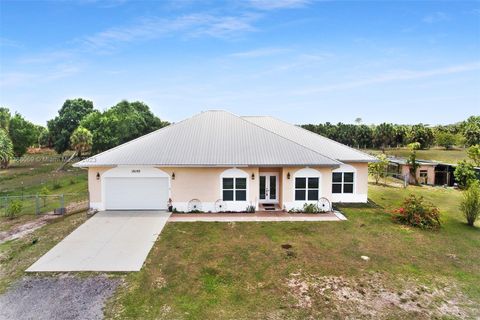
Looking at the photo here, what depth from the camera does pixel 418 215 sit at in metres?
13.7

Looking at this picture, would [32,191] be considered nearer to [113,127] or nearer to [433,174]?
[113,127]

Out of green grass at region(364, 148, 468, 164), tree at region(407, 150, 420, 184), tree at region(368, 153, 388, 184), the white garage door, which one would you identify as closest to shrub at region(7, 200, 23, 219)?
the white garage door

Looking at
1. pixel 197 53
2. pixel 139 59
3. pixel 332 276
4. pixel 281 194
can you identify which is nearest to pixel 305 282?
pixel 332 276

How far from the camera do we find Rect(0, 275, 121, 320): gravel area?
679 centimetres

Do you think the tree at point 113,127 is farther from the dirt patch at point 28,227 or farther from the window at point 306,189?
the window at point 306,189

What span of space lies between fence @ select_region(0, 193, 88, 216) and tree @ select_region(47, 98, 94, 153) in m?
33.4

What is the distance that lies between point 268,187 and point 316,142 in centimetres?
579

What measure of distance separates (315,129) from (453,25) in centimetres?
5821

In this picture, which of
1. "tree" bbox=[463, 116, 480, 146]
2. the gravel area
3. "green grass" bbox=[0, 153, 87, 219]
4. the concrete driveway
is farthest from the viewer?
"tree" bbox=[463, 116, 480, 146]

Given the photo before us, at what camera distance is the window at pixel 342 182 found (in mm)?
17844

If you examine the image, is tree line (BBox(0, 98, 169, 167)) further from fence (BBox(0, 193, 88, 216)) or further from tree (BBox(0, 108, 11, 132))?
fence (BBox(0, 193, 88, 216))

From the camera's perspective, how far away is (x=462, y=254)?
34.4 feet

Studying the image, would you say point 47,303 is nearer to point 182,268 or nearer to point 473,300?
point 182,268

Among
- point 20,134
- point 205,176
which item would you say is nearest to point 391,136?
point 205,176
